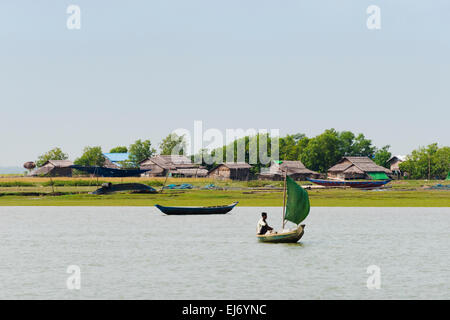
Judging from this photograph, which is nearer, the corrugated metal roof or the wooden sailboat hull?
the wooden sailboat hull

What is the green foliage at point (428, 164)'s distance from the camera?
5915 inches

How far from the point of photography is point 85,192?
7825cm

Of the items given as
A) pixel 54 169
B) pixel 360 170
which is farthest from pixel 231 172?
pixel 54 169

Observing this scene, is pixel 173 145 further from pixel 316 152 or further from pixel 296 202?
pixel 296 202

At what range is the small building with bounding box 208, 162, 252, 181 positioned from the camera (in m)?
134

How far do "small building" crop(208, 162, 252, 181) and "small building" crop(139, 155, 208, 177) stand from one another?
4.02 metres

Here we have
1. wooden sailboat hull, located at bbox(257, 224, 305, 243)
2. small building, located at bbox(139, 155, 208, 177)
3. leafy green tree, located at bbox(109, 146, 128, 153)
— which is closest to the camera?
wooden sailboat hull, located at bbox(257, 224, 305, 243)

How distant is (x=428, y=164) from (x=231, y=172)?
53.4 m

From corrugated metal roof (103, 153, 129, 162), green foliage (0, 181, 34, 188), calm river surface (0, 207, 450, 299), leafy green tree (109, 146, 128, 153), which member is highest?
leafy green tree (109, 146, 128, 153)

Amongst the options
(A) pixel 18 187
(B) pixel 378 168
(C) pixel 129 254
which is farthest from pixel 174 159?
(C) pixel 129 254

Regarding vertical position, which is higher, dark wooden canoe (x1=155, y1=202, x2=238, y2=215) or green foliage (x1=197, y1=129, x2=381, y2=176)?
green foliage (x1=197, y1=129, x2=381, y2=176)

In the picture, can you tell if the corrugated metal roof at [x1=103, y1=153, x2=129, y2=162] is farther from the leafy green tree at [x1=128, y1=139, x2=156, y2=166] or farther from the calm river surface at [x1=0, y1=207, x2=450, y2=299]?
the calm river surface at [x1=0, y1=207, x2=450, y2=299]

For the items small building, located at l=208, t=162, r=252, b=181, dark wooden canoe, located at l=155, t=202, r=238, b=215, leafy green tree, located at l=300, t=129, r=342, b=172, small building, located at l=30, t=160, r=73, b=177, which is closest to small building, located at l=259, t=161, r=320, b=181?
small building, located at l=208, t=162, r=252, b=181
